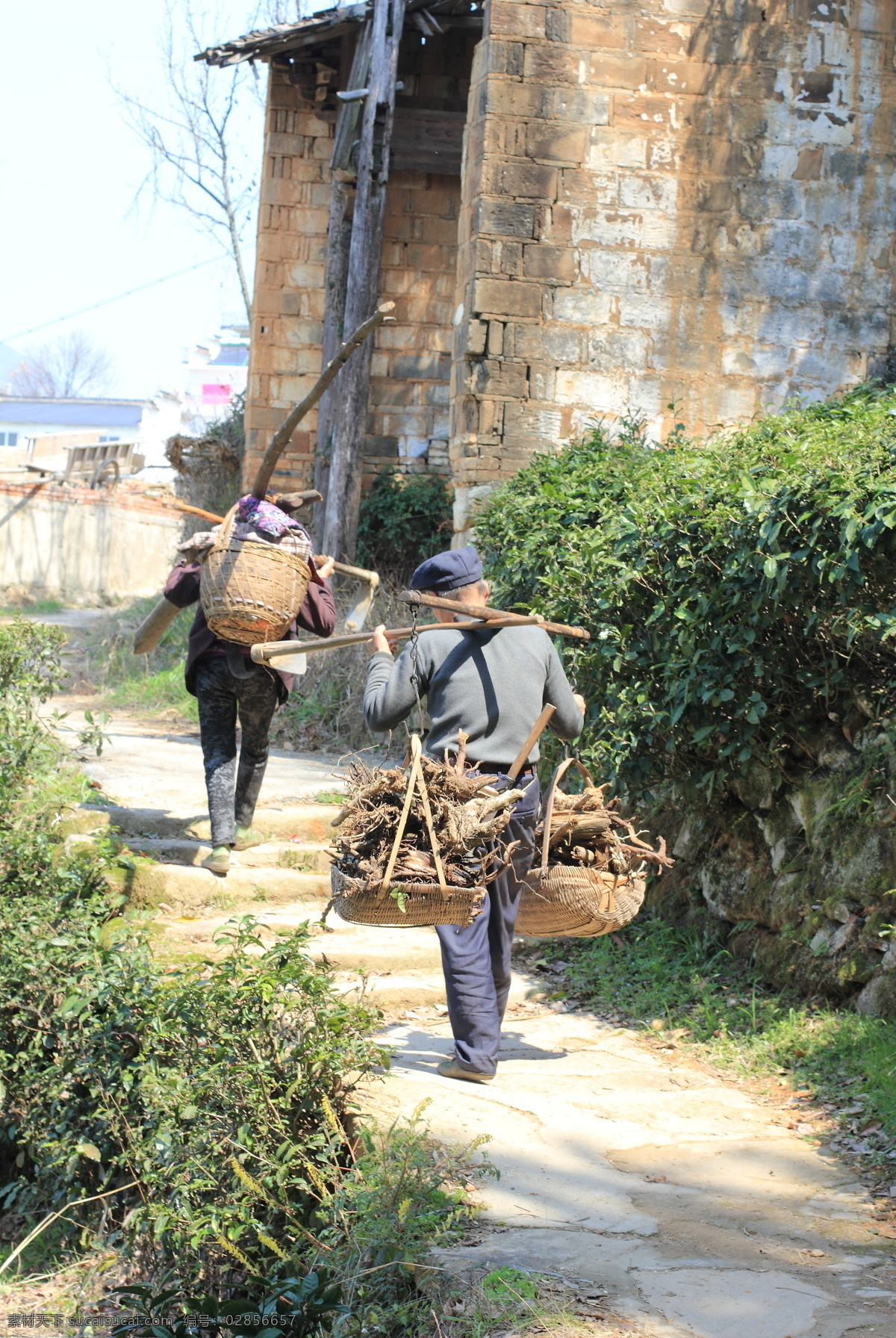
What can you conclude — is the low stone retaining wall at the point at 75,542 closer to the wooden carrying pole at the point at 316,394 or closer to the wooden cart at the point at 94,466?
the wooden cart at the point at 94,466

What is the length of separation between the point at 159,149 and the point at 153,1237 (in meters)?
19.8

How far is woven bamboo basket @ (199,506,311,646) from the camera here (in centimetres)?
526

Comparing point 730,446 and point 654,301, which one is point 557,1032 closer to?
point 730,446

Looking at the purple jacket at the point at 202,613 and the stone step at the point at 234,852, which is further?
the stone step at the point at 234,852

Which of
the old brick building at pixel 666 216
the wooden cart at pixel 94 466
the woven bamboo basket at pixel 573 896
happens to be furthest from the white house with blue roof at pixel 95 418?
the woven bamboo basket at pixel 573 896

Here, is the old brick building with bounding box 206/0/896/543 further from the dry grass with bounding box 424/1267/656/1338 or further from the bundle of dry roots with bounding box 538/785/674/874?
the dry grass with bounding box 424/1267/656/1338

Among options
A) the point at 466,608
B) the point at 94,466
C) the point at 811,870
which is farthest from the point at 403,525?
the point at 94,466

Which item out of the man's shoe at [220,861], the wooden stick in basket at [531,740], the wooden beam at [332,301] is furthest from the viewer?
the wooden beam at [332,301]

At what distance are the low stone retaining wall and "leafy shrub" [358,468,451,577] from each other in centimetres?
1105

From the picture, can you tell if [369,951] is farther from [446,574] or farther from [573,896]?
[446,574]

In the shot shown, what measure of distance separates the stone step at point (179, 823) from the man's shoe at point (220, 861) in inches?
20.3

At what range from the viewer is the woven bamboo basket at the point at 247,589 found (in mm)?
5258

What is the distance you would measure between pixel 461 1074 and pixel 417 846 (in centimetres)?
110

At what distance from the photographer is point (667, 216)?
9.08 meters
